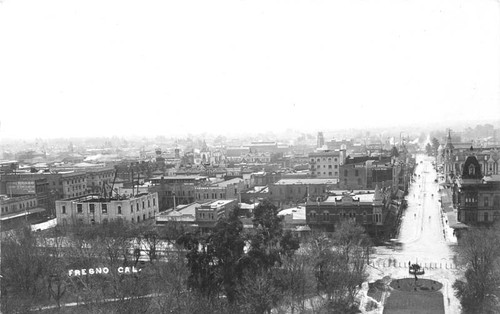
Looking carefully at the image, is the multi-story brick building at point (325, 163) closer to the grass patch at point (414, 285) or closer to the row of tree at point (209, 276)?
the row of tree at point (209, 276)

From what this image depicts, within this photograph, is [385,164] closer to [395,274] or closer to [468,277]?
[395,274]

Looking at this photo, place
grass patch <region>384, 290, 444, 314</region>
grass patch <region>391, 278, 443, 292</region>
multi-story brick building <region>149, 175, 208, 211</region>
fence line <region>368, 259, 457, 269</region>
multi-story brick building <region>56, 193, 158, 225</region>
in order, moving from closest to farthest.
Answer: grass patch <region>384, 290, 444, 314</region> < grass patch <region>391, 278, 443, 292</region> < fence line <region>368, 259, 457, 269</region> < multi-story brick building <region>56, 193, 158, 225</region> < multi-story brick building <region>149, 175, 208, 211</region>

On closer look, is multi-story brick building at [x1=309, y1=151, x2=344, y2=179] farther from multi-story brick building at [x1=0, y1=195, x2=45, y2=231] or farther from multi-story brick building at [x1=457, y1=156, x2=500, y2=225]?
multi-story brick building at [x1=0, y1=195, x2=45, y2=231]

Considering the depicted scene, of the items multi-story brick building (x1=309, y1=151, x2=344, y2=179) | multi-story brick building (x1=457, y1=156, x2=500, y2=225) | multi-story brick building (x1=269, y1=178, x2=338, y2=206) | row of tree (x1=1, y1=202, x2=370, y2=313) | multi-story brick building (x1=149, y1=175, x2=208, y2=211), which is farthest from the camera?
multi-story brick building (x1=309, y1=151, x2=344, y2=179)

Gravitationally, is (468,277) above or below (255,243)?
below

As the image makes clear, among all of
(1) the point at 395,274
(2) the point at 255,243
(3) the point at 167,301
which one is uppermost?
(2) the point at 255,243

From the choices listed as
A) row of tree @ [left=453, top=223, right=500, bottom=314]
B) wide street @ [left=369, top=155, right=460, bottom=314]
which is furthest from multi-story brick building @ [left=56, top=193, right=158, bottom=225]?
row of tree @ [left=453, top=223, right=500, bottom=314]

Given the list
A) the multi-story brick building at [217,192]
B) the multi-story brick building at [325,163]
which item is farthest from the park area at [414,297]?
the multi-story brick building at [325,163]

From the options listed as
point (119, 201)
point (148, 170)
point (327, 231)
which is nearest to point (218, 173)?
point (148, 170)
